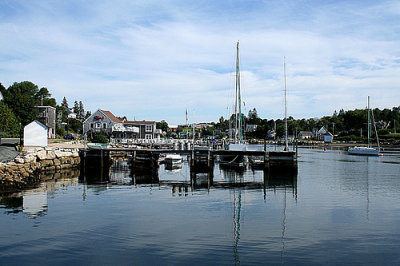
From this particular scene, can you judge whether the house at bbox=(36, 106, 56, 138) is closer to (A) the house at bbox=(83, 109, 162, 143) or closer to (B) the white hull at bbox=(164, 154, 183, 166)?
(A) the house at bbox=(83, 109, 162, 143)

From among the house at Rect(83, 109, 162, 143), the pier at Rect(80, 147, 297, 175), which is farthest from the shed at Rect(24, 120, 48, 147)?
the house at Rect(83, 109, 162, 143)

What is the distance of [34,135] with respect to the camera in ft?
170

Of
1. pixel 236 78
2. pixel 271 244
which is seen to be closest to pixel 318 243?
pixel 271 244

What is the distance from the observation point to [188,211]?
70.9 ft

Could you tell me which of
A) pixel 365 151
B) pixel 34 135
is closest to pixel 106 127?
pixel 34 135

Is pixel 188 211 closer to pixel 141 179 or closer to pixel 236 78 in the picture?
pixel 141 179

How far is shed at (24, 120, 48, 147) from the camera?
2023 inches

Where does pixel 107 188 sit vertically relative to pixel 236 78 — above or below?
below

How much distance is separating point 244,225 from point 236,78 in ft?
121

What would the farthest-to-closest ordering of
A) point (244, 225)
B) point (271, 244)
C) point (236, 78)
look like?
point (236, 78) → point (244, 225) → point (271, 244)

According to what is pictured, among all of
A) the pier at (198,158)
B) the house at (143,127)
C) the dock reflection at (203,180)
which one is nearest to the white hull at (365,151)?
the pier at (198,158)

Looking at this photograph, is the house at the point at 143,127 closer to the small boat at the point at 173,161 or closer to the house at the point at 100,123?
the house at the point at 100,123

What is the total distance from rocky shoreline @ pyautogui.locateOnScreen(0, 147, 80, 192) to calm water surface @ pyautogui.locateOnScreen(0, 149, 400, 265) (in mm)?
2666

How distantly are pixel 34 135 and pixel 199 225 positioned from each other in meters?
42.5
